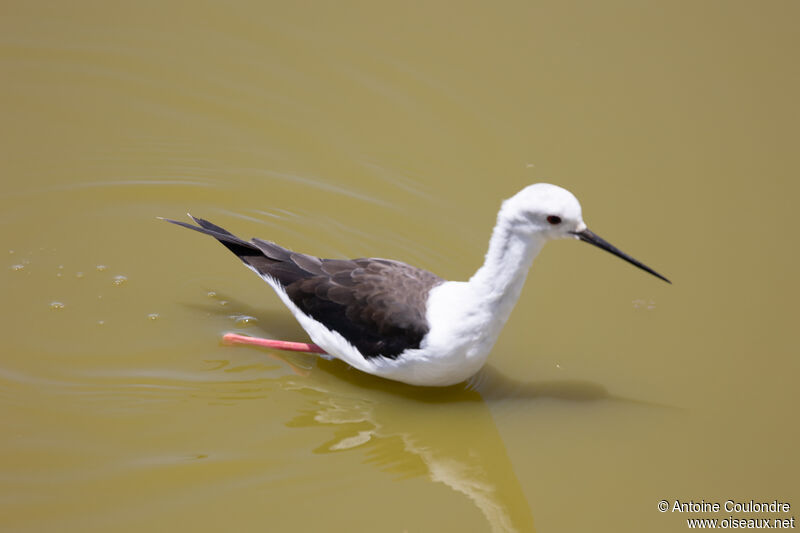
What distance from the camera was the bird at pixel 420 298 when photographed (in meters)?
4.91

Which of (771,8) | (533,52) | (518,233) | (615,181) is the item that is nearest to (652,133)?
(615,181)

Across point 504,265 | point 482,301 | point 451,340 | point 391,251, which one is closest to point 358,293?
point 451,340

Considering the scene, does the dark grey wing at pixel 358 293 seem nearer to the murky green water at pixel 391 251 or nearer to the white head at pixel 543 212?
the murky green water at pixel 391 251

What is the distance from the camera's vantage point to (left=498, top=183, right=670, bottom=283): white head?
4.80m

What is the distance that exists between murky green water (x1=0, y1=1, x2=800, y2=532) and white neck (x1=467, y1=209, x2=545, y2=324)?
78 cm

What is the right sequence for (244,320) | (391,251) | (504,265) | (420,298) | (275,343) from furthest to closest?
(391,251) → (244,320) → (275,343) → (420,298) → (504,265)

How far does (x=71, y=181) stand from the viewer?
6922 millimetres

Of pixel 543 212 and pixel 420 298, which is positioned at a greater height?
pixel 543 212

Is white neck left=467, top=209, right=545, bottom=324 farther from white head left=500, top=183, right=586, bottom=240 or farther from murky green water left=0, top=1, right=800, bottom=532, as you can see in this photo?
murky green water left=0, top=1, right=800, bottom=532

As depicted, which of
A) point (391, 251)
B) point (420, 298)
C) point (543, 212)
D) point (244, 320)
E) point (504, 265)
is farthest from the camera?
point (391, 251)

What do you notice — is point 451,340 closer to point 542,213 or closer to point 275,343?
point 542,213

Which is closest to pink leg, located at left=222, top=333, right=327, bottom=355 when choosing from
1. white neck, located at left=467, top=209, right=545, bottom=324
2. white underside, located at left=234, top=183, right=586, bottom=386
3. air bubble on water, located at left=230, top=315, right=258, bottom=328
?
air bubble on water, located at left=230, top=315, right=258, bottom=328

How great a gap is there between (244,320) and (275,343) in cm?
40

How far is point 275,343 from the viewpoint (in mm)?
5766
